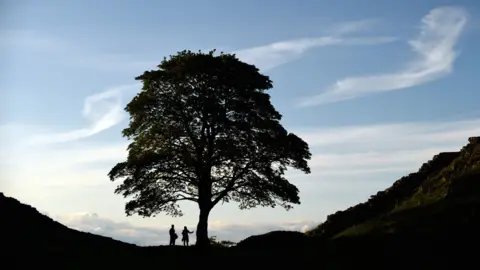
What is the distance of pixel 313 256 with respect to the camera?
133 ft

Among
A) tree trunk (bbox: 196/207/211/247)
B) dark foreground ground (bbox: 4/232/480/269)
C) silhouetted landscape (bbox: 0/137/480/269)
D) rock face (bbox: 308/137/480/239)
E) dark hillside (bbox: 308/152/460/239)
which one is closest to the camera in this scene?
dark foreground ground (bbox: 4/232/480/269)

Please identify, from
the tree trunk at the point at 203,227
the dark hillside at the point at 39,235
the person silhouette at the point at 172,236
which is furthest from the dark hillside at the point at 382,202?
the dark hillside at the point at 39,235

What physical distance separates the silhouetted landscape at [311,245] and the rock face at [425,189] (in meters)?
0.22

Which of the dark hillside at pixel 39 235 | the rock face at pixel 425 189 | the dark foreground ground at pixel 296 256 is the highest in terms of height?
the rock face at pixel 425 189

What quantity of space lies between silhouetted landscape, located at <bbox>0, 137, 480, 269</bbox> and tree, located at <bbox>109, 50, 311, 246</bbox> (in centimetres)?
571

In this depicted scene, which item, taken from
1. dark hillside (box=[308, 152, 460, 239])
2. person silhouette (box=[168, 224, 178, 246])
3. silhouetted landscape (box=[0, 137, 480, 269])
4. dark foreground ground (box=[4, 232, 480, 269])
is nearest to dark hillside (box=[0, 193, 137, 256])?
silhouetted landscape (box=[0, 137, 480, 269])

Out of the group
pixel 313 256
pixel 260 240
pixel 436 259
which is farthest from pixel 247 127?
pixel 436 259

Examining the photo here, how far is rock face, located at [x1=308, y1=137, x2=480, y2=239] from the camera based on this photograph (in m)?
48.9

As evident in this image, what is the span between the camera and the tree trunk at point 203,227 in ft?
164

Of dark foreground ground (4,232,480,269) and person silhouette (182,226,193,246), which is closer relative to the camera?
dark foreground ground (4,232,480,269)

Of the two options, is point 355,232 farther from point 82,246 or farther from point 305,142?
point 82,246

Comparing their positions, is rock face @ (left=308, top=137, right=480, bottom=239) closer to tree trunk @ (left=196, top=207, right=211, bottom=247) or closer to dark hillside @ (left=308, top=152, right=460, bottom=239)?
dark hillside @ (left=308, top=152, right=460, bottom=239)

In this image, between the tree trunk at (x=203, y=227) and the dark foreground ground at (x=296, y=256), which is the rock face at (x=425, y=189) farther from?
the tree trunk at (x=203, y=227)

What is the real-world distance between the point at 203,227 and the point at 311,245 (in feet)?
36.0
